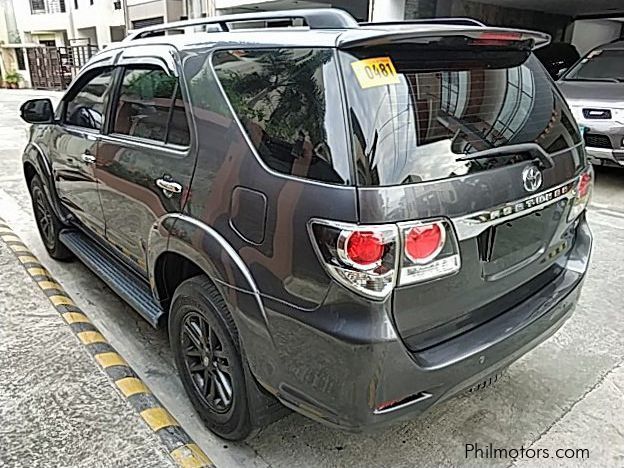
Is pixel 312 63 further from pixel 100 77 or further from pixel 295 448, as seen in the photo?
pixel 100 77

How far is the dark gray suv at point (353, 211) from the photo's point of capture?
1.74 m

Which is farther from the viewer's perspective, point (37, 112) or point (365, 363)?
point (37, 112)

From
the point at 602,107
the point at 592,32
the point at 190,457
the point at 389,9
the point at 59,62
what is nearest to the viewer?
the point at 190,457

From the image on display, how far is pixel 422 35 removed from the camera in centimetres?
185

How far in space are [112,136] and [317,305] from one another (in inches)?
76.6

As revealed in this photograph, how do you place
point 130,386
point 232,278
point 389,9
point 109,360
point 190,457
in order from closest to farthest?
point 232,278, point 190,457, point 130,386, point 109,360, point 389,9

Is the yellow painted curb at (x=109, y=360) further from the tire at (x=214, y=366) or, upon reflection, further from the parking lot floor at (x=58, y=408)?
the tire at (x=214, y=366)

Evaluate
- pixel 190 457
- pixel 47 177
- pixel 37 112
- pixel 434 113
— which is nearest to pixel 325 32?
pixel 434 113

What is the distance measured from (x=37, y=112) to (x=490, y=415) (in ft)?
12.0

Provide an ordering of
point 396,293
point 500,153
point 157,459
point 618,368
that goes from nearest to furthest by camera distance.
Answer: point 396,293 → point 500,153 → point 157,459 → point 618,368

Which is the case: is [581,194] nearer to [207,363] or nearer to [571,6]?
[207,363]

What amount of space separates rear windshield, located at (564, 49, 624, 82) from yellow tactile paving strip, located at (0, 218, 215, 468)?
760 centimetres

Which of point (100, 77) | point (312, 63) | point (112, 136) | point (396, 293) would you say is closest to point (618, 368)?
point (396, 293)

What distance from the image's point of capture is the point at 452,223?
180cm
